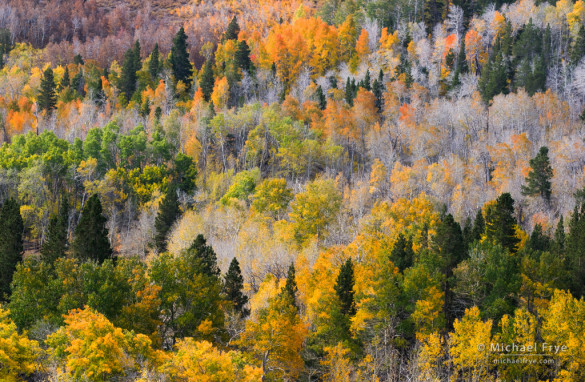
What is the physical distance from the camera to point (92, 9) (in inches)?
6531

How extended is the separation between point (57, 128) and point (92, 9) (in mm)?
89799

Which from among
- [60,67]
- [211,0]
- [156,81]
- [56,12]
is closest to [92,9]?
[56,12]

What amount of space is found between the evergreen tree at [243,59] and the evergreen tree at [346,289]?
64597 mm

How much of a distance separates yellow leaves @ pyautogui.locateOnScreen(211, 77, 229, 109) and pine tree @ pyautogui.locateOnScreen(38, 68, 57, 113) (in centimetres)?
2835

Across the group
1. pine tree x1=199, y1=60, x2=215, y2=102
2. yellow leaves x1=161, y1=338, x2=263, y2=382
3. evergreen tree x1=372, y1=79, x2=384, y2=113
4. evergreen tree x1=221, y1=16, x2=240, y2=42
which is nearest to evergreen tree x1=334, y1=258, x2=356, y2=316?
yellow leaves x1=161, y1=338, x2=263, y2=382

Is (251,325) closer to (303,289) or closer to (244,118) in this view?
(303,289)

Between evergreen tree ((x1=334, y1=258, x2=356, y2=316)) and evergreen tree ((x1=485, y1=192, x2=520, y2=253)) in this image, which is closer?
evergreen tree ((x1=334, y1=258, x2=356, y2=316))

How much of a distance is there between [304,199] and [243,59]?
160ft

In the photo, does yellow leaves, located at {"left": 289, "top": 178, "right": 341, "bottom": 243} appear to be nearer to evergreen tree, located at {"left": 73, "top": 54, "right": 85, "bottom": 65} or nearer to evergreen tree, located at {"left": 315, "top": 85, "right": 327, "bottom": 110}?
evergreen tree, located at {"left": 315, "top": 85, "right": 327, "bottom": 110}

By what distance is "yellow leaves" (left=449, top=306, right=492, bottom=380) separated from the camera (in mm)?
36781

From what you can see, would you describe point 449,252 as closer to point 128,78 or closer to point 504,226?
point 504,226

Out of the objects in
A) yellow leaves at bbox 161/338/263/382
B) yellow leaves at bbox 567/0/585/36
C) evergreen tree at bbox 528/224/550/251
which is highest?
yellow leaves at bbox 567/0/585/36

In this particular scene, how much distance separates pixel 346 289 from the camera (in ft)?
140

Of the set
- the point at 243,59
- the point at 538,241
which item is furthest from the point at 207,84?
the point at 538,241
